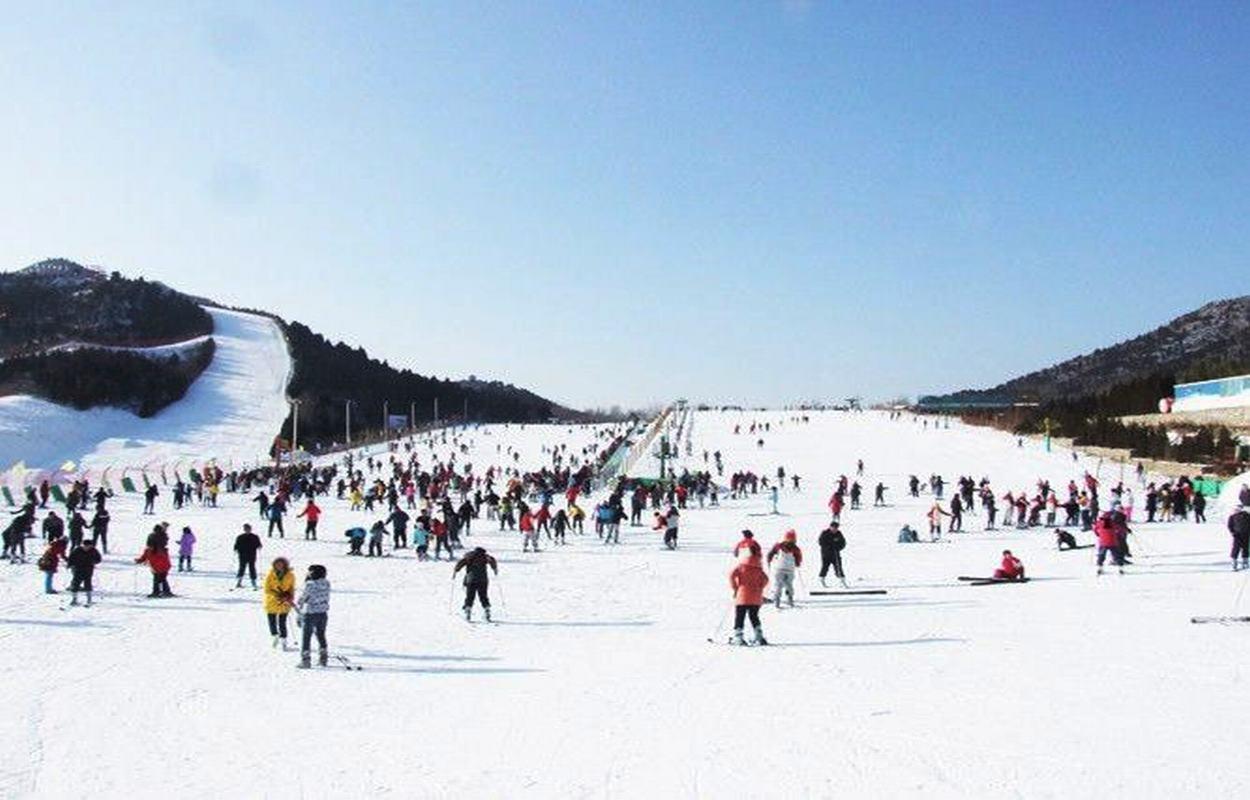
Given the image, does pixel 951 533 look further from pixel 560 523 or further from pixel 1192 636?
pixel 1192 636

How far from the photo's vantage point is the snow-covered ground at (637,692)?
20.8ft

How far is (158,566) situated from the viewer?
14117 mm

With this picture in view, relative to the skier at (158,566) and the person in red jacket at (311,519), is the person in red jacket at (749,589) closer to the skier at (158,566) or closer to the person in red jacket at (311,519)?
the skier at (158,566)

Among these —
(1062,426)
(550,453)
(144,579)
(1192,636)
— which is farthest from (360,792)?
(1062,426)

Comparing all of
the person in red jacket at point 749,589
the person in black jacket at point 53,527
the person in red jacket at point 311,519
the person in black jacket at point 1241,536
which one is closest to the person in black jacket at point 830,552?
the person in red jacket at point 749,589

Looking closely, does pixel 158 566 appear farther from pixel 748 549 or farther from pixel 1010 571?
pixel 1010 571

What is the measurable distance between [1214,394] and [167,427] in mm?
62434

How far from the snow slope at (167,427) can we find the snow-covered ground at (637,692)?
4357 centimetres

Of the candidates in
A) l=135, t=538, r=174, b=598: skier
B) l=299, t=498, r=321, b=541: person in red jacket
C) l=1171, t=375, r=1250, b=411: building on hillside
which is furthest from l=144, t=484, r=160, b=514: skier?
l=1171, t=375, r=1250, b=411: building on hillside

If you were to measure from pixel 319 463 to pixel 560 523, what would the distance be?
34526 millimetres

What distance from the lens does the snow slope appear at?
5612 centimetres

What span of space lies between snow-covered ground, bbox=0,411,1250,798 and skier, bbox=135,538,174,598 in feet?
1.09

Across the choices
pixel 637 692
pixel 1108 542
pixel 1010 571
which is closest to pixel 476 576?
pixel 637 692

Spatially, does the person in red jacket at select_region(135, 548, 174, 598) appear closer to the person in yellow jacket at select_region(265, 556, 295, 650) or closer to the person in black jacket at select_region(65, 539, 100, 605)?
the person in black jacket at select_region(65, 539, 100, 605)
